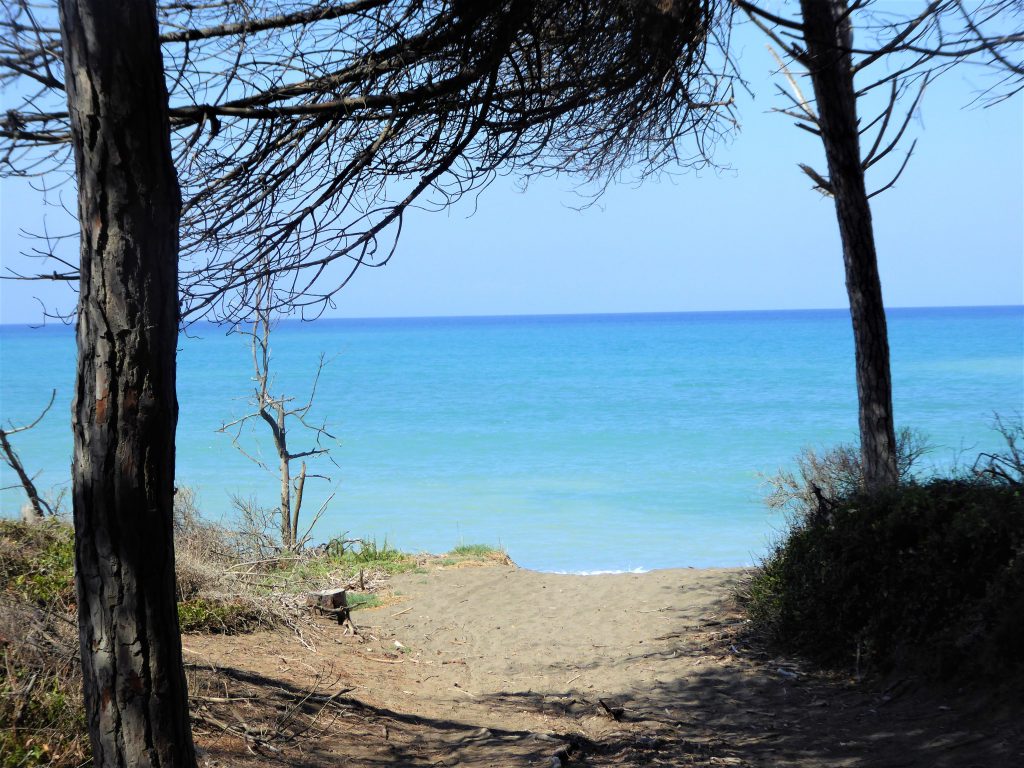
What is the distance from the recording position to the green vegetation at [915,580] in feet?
18.1

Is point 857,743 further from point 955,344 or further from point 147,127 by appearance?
point 955,344

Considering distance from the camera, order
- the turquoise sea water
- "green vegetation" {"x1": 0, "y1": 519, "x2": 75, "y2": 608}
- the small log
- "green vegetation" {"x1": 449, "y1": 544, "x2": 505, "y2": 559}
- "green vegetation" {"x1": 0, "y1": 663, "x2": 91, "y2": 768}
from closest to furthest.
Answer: "green vegetation" {"x1": 0, "y1": 663, "x2": 91, "y2": 768}
"green vegetation" {"x1": 0, "y1": 519, "x2": 75, "y2": 608}
the small log
"green vegetation" {"x1": 449, "y1": 544, "x2": 505, "y2": 559}
the turquoise sea water

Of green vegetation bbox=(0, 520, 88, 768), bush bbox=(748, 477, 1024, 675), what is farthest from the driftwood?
bush bbox=(748, 477, 1024, 675)

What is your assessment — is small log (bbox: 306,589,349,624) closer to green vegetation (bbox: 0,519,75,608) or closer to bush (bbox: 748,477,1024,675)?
green vegetation (bbox: 0,519,75,608)

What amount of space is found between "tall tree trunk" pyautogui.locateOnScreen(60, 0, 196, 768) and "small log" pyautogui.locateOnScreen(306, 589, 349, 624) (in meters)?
5.48

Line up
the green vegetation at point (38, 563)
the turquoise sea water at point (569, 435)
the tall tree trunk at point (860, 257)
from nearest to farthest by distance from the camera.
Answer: the green vegetation at point (38, 563), the tall tree trunk at point (860, 257), the turquoise sea water at point (569, 435)

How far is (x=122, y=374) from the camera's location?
3.28m

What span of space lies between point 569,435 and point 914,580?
2943 centimetres

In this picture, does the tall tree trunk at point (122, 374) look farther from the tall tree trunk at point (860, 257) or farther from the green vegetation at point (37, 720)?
the tall tree trunk at point (860, 257)

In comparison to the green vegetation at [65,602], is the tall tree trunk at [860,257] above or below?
above

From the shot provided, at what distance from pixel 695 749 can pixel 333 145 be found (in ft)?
13.3

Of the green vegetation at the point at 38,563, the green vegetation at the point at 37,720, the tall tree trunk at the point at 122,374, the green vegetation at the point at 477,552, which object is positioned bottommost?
the green vegetation at the point at 477,552

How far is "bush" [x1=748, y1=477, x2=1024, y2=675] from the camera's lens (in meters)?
5.51

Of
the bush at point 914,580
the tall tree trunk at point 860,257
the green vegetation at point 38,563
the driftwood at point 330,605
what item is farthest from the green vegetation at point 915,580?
the green vegetation at point 38,563
